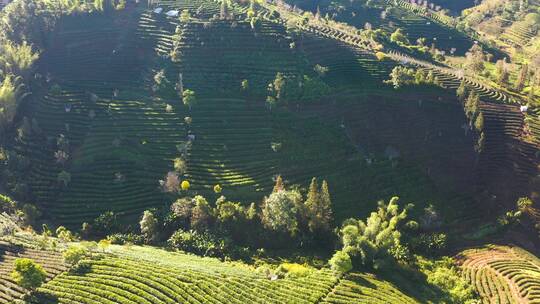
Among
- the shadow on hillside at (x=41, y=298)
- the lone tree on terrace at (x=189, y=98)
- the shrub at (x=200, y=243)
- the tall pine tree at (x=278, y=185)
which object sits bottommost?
the shrub at (x=200, y=243)

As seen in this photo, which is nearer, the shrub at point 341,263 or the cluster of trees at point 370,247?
the shrub at point 341,263

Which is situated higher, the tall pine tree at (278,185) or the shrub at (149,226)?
the tall pine tree at (278,185)

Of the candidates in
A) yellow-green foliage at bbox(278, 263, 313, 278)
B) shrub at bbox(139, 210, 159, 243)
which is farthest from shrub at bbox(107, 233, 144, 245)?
yellow-green foliage at bbox(278, 263, 313, 278)

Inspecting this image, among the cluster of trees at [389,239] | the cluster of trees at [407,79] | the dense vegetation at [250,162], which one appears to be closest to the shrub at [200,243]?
the dense vegetation at [250,162]

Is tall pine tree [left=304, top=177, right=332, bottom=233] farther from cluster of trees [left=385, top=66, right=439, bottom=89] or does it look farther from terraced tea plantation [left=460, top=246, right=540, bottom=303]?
cluster of trees [left=385, top=66, right=439, bottom=89]

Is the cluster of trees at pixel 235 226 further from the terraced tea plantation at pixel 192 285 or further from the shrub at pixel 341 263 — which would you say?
the shrub at pixel 341 263

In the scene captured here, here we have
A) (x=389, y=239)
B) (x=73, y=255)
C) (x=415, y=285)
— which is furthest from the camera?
(x=389, y=239)

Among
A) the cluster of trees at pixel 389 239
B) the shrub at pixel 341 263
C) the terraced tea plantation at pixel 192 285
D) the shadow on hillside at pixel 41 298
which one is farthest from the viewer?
the cluster of trees at pixel 389 239

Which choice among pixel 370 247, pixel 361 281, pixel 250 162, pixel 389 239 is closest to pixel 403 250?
pixel 389 239

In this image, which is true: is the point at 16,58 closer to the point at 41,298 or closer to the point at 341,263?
the point at 41,298
